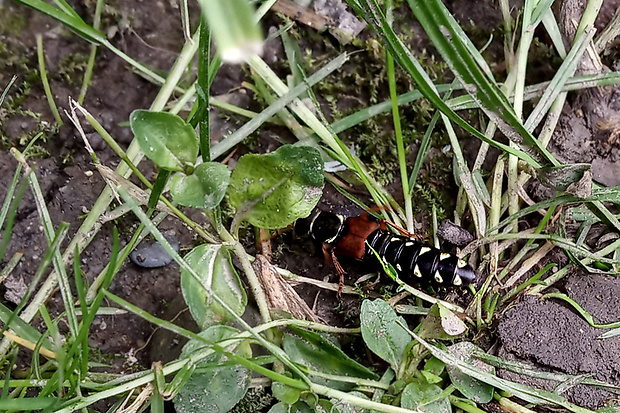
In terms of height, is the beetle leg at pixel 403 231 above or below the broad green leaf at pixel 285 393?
above

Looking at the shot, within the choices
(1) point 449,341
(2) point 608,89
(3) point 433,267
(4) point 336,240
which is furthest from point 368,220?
(2) point 608,89

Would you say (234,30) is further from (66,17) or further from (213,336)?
(66,17)

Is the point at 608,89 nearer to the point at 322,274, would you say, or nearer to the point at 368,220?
the point at 368,220

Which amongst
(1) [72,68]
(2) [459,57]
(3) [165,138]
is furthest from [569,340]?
(1) [72,68]

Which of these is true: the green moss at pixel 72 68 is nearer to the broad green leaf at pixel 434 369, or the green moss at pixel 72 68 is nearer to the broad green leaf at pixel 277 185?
the broad green leaf at pixel 277 185

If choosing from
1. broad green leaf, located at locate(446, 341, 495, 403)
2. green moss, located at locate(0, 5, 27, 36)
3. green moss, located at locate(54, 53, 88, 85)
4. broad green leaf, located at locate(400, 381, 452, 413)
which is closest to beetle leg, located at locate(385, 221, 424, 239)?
broad green leaf, located at locate(446, 341, 495, 403)

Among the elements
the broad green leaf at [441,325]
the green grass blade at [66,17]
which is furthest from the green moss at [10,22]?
the broad green leaf at [441,325]

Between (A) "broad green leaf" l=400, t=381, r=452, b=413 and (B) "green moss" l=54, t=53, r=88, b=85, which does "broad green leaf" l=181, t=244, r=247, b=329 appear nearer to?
(A) "broad green leaf" l=400, t=381, r=452, b=413
